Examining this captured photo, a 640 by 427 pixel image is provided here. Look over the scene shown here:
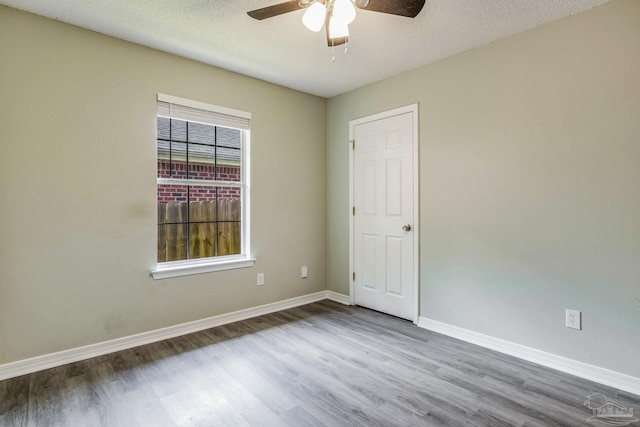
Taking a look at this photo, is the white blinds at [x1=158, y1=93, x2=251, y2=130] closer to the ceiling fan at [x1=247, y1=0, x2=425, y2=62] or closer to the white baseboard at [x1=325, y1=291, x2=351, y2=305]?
the ceiling fan at [x1=247, y1=0, x2=425, y2=62]

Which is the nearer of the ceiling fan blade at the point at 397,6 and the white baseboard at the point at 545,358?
the ceiling fan blade at the point at 397,6

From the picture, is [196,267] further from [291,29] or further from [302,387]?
[291,29]

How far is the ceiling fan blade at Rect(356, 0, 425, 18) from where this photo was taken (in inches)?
66.7

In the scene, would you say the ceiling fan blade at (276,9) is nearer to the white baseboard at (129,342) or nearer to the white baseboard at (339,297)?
the white baseboard at (129,342)

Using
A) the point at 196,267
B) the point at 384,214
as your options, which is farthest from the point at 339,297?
the point at 196,267

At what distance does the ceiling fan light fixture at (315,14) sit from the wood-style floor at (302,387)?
215cm

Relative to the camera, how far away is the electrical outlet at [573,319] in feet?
7.29

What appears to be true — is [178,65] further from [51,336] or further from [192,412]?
[192,412]

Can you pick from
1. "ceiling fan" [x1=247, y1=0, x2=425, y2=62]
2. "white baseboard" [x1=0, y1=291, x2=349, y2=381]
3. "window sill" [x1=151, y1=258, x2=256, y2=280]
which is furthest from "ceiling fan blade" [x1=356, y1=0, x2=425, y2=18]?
"white baseboard" [x1=0, y1=291, x2=349, y2=381]

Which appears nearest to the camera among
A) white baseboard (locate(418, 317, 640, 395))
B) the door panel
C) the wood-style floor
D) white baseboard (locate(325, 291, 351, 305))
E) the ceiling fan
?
the ceiling fan

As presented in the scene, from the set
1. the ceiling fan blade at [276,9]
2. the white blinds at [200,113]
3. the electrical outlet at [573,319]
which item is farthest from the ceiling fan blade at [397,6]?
the electrical outlet at [573,319]

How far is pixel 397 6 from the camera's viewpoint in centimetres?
173

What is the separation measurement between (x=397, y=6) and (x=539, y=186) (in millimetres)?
1651

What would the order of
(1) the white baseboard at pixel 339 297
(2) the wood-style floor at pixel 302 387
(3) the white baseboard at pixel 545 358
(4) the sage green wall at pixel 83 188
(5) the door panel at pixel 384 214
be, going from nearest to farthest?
(2) the wood-style floor at pixel 302 387 < (3) the white baseboard at pixel 545 358 < (4) the sage green wall at pixel 83 188 < (5) the door panel at pixel 384 214 < (1) the white baseboard at pixel 339 297
